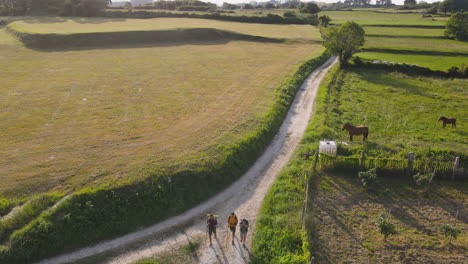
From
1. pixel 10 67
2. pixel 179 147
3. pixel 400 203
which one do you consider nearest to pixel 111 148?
pixel 179 147

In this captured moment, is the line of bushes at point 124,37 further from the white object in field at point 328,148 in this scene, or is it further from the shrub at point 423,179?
the shrub at point 423,179

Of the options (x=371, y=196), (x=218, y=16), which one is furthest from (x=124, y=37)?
(x=371, y=196)

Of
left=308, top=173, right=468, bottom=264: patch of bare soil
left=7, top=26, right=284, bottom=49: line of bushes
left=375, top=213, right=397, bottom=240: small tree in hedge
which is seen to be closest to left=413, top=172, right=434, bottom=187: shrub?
left=308, top=173, right=468, bottom=264: patch of bare soil

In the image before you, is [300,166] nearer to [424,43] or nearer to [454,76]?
[454,76]

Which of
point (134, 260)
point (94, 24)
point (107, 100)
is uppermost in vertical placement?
point (94, 24)

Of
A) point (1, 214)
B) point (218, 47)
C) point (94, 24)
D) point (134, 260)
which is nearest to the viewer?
point (134, 260)

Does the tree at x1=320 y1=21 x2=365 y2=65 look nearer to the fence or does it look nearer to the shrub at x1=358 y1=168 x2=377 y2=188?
the fence

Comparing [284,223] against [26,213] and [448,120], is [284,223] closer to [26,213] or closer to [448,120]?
[26,213]
